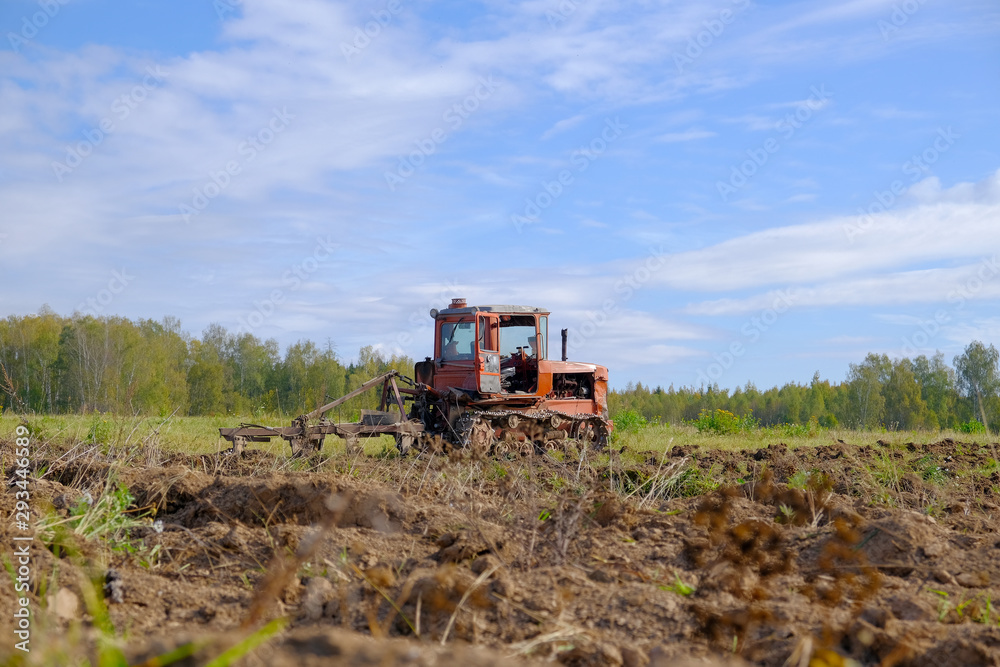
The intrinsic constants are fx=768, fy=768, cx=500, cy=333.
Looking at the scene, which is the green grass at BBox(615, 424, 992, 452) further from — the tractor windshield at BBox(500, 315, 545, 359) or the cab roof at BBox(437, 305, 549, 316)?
the cab roof at BBox(437, 305, 549, 316)

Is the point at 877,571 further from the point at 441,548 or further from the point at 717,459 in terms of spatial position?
the point at 717,459

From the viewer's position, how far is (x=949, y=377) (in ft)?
124

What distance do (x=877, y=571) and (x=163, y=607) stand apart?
3.59m

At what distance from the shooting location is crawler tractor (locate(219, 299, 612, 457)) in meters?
12.2

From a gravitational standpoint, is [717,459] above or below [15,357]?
below

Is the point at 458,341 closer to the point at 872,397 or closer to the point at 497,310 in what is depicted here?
the point at 497,310

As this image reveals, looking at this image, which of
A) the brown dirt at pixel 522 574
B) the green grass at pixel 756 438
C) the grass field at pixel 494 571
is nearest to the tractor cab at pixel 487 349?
the green grass at pixel 756 438

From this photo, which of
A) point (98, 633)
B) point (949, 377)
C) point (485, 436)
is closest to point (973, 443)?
point (485, 436)

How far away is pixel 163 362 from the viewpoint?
43.3 metres

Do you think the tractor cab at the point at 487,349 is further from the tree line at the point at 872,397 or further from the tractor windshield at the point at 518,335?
the tree line at the point at 872,397

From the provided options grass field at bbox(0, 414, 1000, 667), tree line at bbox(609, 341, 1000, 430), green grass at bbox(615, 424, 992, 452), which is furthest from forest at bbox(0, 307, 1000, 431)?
grass field at bbox(0, 414, 1000, 667)

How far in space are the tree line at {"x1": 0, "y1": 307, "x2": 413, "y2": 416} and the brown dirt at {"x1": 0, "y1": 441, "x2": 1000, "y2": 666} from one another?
2491 centimetres

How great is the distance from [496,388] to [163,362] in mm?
36170

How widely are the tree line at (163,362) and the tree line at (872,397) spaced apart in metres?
16.1
